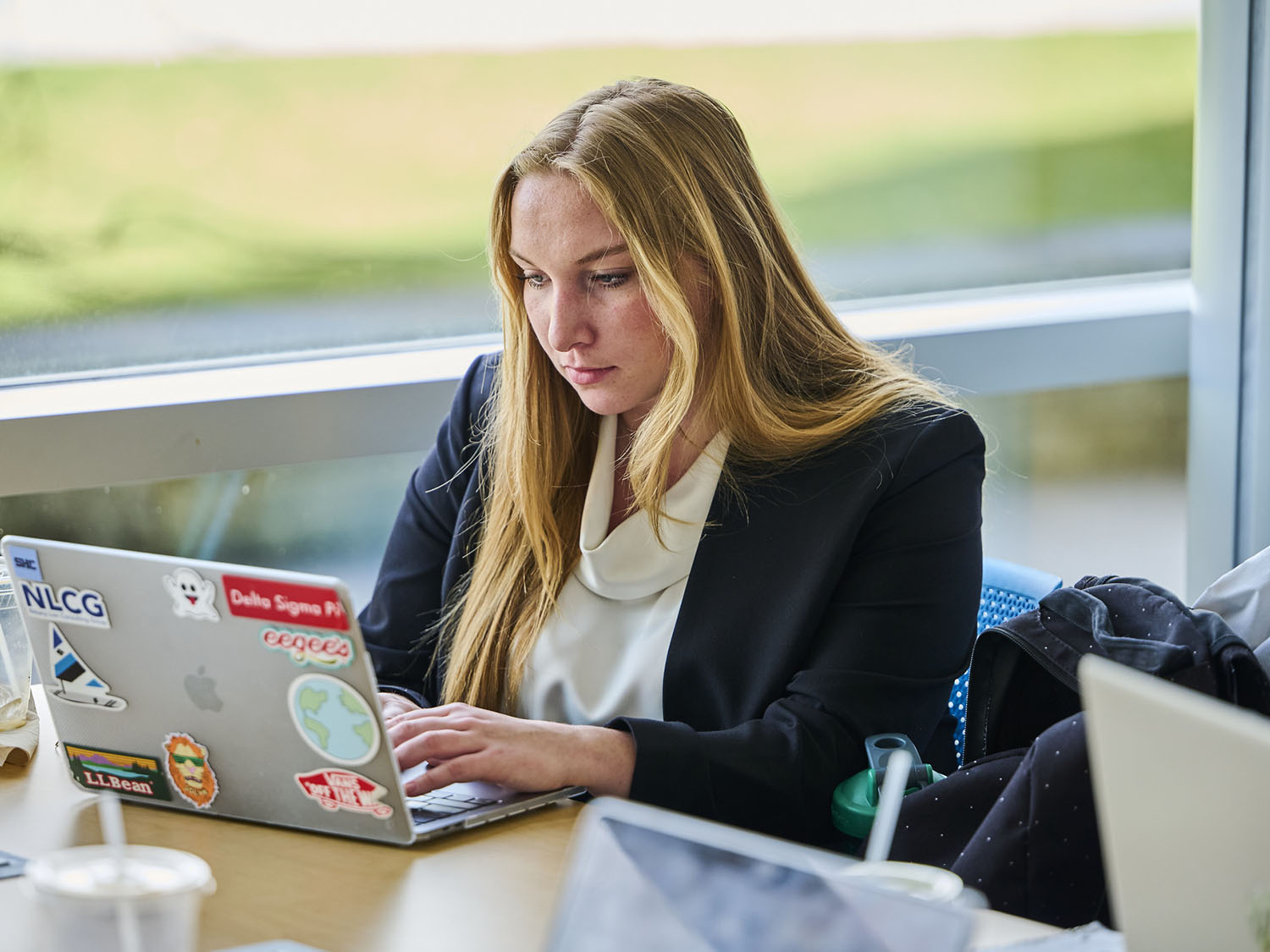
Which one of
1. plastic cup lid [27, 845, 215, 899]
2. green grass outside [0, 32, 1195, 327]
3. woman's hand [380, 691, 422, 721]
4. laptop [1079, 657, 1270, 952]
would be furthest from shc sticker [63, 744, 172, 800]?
green grass outside [0, 32, 1195, 327]

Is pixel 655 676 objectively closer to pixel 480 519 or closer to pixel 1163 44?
pixel 480 519

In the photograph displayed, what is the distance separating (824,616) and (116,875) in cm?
92

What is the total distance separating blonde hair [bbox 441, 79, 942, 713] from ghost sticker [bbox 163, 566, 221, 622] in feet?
1.92

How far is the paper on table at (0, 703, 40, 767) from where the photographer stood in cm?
137

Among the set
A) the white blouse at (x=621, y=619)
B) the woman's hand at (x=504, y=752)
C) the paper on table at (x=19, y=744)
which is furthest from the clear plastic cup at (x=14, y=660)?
the white blouse at (x=621, y=619)

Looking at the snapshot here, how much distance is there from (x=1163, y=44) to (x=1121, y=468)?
898mm

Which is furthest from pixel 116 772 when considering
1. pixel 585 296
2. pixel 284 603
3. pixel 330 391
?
pixel 330 391

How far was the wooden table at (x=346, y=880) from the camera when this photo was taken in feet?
3.32

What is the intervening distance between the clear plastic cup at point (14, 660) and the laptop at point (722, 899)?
89 cm

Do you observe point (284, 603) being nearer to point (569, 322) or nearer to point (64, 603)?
point (64, 603)

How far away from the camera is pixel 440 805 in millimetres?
1246

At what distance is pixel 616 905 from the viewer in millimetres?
765

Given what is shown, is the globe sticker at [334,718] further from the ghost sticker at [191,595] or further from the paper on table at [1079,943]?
the paper on table at [1079,943]

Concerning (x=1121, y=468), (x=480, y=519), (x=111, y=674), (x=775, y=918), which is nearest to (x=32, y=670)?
(x=111, y=674)
